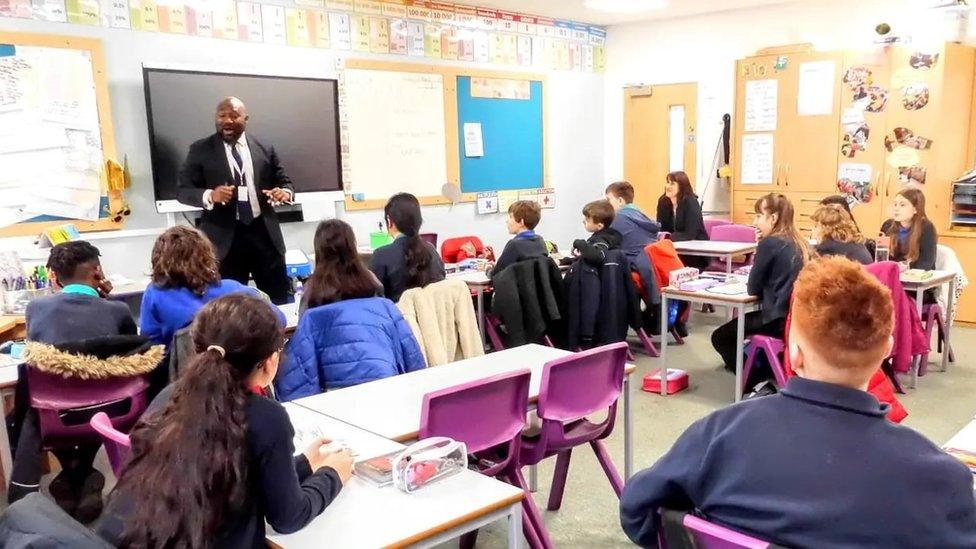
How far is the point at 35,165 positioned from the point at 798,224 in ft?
19.1

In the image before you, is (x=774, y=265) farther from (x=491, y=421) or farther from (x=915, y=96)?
(x=915, y=96)

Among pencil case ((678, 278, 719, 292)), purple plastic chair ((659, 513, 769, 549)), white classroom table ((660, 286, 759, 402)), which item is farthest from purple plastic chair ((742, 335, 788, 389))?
purple plastic chair ((659, 513, 769, 549))

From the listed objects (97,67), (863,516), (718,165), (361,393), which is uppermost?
(97,67)

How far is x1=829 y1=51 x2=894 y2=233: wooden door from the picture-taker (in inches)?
245

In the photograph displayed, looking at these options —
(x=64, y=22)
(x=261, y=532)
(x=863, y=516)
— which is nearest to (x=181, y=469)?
(x=261, y=532)

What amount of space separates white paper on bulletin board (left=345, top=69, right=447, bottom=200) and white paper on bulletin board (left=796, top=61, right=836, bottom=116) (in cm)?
310

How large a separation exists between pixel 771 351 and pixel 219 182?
3.23 metres

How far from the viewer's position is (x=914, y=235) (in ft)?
16.1

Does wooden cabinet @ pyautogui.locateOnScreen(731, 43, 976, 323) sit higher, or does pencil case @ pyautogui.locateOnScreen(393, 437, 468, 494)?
wooden cabinet @ pyautogui.locateOnScreen(731, 43, 976, 323)

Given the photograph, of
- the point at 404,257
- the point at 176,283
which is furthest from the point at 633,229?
the point at 176,283

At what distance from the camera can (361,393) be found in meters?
2.57

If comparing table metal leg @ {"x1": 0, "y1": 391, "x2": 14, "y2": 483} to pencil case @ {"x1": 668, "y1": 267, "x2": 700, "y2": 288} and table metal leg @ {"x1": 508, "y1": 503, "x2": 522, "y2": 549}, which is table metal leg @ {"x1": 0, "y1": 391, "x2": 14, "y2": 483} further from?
pencil case @ {"x1": 668, "y1": 267, "x2": 700, "y2": 288}

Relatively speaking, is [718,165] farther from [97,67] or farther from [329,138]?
[97,67]

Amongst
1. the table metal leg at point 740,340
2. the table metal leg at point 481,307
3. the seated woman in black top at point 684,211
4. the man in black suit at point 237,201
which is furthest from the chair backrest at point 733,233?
the man in black suit at point 237,201
